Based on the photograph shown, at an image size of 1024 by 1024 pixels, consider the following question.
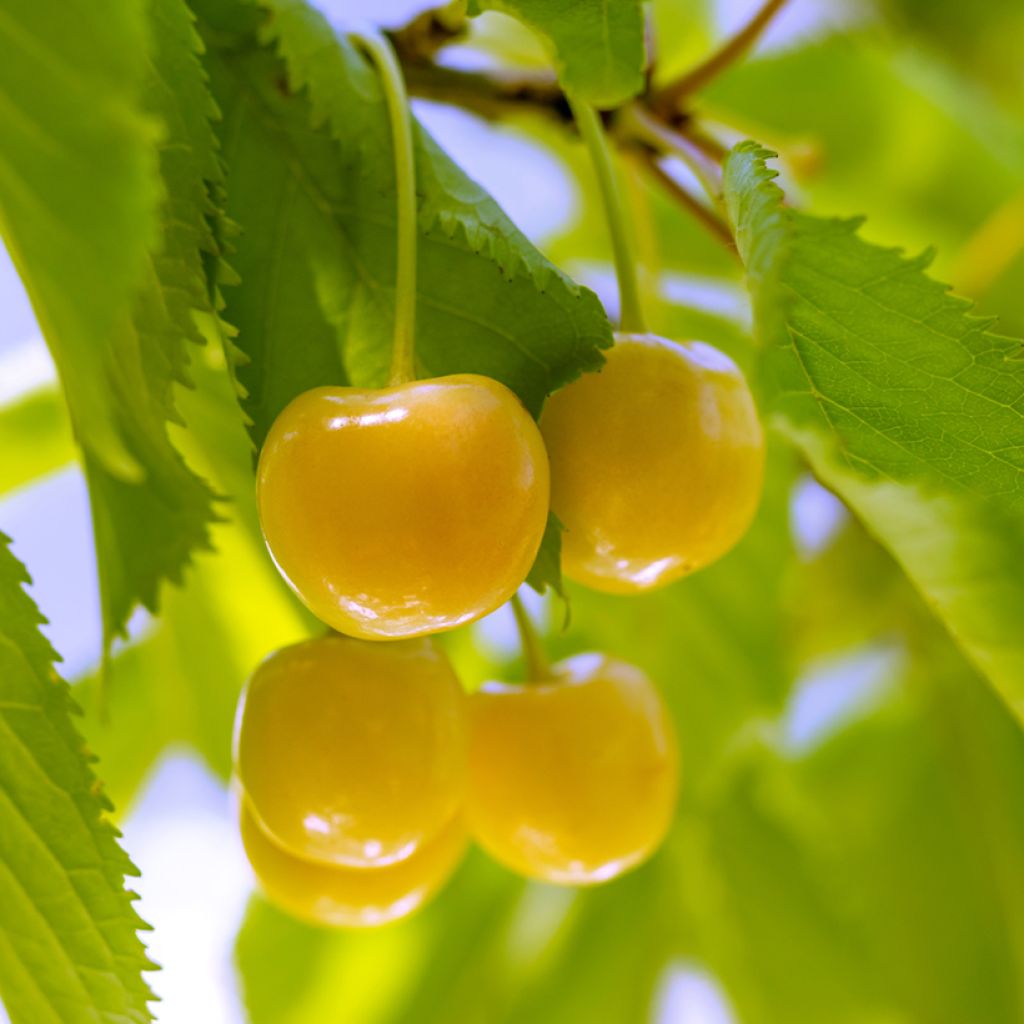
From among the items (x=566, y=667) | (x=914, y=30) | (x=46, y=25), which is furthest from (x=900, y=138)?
(x=46, y=25)

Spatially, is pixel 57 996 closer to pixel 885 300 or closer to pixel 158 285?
pixel 158 285

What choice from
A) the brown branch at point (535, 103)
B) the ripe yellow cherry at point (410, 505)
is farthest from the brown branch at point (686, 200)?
the ripe yellow cherry at point (410, 505)

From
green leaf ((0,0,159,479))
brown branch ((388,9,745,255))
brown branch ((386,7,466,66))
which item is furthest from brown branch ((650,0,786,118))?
green leaf ((0,0,159,479))

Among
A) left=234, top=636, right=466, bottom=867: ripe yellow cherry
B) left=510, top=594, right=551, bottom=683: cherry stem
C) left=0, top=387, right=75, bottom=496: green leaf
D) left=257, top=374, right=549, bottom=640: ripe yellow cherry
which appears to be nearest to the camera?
left=257, top=374, right=549, bottom=640: ripe yellow cherry

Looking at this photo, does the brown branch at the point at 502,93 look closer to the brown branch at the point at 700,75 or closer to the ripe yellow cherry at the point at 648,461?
the brown branch at the point at 700,75

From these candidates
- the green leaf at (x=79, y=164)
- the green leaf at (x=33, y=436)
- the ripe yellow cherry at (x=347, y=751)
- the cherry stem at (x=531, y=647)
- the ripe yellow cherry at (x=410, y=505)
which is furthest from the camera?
the green leaf at (x=33, y=436)

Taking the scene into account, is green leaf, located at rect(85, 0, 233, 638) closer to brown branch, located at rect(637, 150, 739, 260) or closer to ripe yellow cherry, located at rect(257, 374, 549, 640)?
ripe yellow cherry, located at rect(257, 374, 549, 640)
